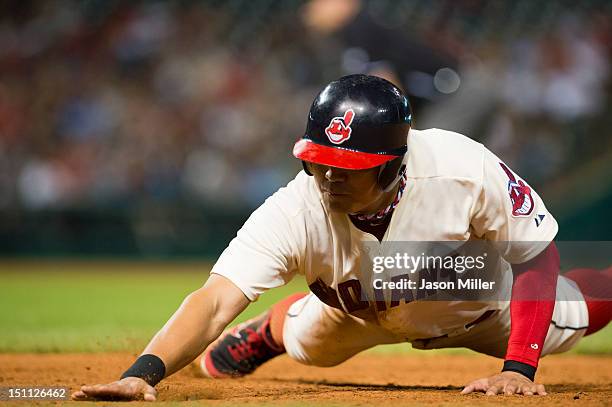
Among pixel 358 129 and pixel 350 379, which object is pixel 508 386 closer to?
pixel 358 129

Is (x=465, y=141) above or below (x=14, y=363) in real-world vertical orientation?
above

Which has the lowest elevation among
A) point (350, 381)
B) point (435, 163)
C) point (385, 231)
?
point (350, 381)

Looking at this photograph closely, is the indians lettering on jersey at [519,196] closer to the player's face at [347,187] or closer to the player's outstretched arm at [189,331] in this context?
the player's face at [347,187]

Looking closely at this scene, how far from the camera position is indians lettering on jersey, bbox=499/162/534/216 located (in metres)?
3.32

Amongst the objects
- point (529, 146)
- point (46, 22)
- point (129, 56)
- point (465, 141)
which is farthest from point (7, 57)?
point (465, 141)

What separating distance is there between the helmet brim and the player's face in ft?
0.12

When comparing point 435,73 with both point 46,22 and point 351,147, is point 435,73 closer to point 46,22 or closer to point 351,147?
point 351,147

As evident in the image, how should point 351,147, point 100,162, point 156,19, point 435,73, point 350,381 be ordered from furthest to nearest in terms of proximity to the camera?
point 156,19, point 100,162, point 435,73, point 350,381, point 351,147

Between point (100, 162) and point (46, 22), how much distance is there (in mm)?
2684

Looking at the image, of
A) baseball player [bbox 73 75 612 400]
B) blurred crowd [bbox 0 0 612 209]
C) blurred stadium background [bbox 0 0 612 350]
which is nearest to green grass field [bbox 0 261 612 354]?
blurred stadium background [bbox 0 0 612 350]

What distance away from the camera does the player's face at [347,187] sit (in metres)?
3.06

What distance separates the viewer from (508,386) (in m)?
3.17

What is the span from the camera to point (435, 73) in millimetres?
7094

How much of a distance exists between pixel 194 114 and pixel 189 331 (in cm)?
1079
